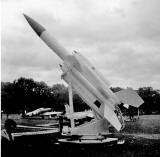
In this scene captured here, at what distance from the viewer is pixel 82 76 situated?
10461 millimetres

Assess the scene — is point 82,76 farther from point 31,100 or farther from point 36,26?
point 31,100

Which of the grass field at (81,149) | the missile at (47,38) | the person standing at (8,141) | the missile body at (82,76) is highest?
the missile at (47,38)

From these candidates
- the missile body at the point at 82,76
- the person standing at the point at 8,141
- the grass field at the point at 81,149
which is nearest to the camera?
the grass field at the point at 81,149

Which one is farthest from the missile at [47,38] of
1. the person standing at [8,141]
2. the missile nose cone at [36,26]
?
the person standing at [8,141]

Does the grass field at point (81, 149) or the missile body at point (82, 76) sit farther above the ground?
the missile body at point (82, 76)

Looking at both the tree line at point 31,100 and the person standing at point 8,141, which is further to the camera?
the tree line at point 31,100

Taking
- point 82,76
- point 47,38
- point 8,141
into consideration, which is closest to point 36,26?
point 47,38

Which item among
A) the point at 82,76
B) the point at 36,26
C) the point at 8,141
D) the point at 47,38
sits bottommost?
the point at 8,141

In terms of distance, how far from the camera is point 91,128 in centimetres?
1085

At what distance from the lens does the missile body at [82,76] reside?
10.1m

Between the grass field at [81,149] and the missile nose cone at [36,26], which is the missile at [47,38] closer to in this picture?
the missile nose cone at [36,26]

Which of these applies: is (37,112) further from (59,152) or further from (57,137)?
(59,152)

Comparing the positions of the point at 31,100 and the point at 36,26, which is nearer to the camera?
the point at 36,26

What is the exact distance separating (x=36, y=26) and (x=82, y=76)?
235 centimetres
